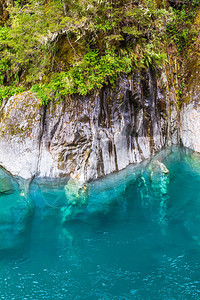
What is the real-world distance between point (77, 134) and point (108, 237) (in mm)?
2852

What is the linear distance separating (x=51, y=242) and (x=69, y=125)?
3.07 meters

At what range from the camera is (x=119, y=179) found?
21.8 feet

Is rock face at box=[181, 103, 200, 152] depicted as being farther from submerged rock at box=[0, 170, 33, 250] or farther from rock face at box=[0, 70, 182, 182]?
submerged rock at box=[0, 170, 33, 250]

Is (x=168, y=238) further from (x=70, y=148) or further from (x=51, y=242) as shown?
(x=70, y=148)

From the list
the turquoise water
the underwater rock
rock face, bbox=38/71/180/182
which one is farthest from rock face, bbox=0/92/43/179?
the underwater rock

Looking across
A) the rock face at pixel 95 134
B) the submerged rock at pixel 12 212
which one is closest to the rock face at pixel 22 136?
the rock face at pixel 95 134

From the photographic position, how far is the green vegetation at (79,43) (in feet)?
20.5

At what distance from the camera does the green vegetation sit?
624 centimetres

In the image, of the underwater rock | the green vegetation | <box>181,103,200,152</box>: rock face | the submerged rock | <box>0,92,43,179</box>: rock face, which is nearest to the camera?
the submerged rock

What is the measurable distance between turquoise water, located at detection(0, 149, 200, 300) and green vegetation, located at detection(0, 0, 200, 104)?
2.77 meters

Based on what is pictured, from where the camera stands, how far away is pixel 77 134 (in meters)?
6.64

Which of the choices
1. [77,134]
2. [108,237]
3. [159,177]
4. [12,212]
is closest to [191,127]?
[159,177]

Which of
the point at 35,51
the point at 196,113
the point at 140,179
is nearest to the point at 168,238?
the point at 140,179

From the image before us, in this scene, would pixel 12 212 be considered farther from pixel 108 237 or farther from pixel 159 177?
pixel 159 177
